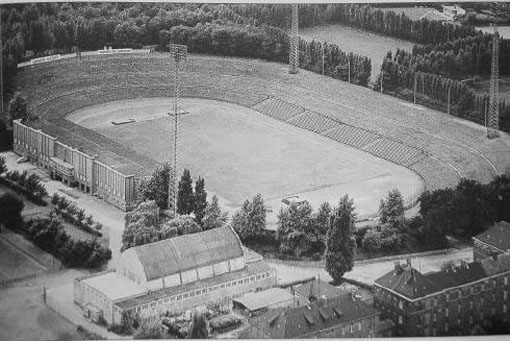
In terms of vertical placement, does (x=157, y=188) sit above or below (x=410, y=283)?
above

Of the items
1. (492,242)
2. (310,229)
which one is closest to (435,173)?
(492,242)

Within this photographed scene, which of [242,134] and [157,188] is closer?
[157,188]

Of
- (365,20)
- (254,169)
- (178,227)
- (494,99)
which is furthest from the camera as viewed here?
(365,20)

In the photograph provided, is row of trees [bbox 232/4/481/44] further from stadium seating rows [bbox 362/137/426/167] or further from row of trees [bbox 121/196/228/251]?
row of trees [bbox 121/196/228/251]

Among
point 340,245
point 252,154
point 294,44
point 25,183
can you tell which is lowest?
point 340,245

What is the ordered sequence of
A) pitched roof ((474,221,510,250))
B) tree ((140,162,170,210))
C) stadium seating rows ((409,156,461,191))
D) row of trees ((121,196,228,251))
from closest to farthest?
row of trees ((121,196,228,251)) → pitched roof ((474,221,510,250)) → tree ((140,162,170,210)) → stadium seating rows ((409,156,461,191))

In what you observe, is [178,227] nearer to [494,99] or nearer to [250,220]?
[250,220]

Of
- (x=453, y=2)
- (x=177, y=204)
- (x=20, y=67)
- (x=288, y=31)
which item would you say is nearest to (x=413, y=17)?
(x=453, y=2)

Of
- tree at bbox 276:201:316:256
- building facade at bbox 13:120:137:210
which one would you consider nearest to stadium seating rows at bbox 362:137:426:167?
tree at bbox 276:201:316:256
